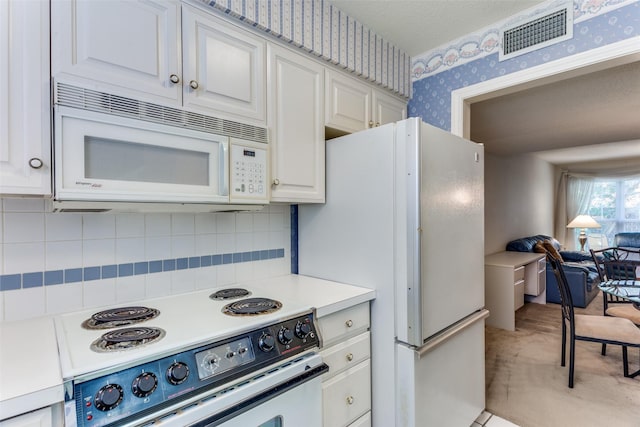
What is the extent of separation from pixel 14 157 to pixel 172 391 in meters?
0.81

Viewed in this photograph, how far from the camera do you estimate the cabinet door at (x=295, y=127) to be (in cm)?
158

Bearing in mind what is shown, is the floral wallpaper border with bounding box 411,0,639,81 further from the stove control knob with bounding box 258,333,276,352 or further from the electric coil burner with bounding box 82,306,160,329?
the electric coil burner with bounding box 82,306,160,329

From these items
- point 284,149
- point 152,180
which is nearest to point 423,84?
point 284,149

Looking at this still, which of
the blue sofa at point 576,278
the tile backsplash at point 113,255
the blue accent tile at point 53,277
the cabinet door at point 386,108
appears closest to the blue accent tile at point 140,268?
the tile backsplash at point 113,255

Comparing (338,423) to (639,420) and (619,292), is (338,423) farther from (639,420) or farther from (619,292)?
(619,292)

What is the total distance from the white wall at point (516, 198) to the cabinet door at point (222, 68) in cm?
446

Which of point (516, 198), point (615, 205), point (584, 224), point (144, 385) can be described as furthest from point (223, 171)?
point (615, 205)

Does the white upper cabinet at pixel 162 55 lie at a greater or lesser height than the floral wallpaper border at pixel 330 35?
lesser

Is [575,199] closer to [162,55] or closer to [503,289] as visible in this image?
[503,289]

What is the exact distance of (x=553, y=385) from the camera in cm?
243

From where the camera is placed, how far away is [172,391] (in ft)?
2.98

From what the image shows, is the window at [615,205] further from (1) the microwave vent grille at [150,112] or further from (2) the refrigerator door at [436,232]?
(1) the microwave vent grille at [150,112]

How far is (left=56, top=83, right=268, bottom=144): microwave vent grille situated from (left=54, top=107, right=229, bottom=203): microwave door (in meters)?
0.02

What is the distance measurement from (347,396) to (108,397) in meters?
1.01
